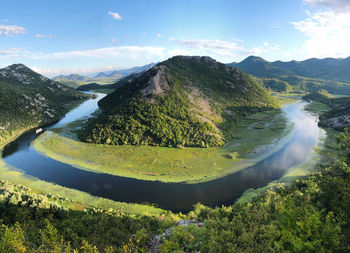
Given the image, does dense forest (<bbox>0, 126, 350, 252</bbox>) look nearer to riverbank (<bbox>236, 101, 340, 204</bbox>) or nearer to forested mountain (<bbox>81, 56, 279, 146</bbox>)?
riverbank (<bbox>236, 101, 340, 204</bbox>)

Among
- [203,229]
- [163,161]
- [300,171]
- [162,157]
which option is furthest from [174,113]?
[203,229]

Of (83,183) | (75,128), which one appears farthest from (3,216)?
(75,128)

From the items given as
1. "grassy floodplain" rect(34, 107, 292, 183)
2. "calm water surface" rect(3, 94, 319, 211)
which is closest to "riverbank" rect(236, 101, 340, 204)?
"calm water surface" rect(3, 94, 319, 211)

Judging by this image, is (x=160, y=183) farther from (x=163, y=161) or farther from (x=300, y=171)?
(x=300, y=171)

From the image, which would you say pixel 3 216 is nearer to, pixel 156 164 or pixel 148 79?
pixel 156 164

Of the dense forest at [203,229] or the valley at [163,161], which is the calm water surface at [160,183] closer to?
the valley at [163,161]
